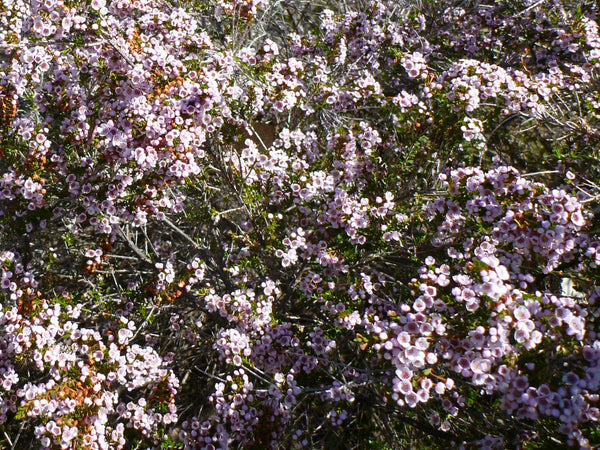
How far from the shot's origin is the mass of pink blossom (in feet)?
9.44

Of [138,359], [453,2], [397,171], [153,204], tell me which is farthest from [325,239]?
[453,2]

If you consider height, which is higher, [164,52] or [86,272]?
[164,52]

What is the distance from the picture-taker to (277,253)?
147 inches

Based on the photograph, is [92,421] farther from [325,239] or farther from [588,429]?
[588,429]

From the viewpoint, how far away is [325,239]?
3906mm

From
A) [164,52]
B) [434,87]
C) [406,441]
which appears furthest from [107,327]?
[434,87]

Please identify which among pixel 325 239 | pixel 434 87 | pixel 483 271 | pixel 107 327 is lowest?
pixel 107 327

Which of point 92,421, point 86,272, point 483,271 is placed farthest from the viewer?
point 86,272

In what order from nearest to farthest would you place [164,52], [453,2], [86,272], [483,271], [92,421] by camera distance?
[483,271]
[92,421]
[164,52]
[86,272]
[453,2]

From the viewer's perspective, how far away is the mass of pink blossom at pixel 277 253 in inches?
113

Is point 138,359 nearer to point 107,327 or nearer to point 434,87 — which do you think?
point 107,327

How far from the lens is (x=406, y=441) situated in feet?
12.9

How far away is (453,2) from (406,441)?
16.8 feet

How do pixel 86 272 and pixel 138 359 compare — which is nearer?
pixel 138 359
